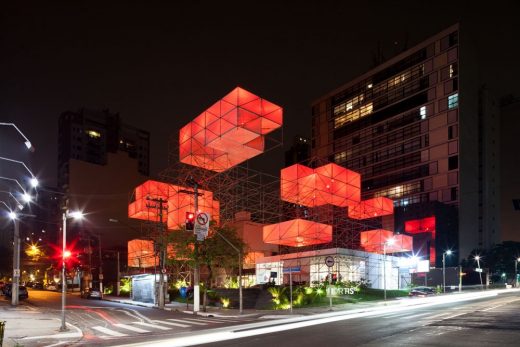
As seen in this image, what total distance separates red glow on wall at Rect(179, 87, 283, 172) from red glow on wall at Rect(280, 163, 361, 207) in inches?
253

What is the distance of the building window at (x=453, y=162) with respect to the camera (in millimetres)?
97812

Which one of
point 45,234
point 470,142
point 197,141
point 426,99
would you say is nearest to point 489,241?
point 470,142

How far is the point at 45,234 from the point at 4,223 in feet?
248

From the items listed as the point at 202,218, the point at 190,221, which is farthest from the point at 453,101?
the point at 190,221

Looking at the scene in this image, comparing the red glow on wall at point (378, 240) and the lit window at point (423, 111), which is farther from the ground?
the lit window at point (423, 111)

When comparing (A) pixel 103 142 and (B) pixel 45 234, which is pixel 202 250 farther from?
(A) pixel 103 142

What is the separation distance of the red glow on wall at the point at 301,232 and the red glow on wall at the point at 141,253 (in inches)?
742

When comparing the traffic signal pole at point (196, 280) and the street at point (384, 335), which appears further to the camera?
the traffic signal pole at point (196, 280)

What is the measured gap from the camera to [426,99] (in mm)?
106000

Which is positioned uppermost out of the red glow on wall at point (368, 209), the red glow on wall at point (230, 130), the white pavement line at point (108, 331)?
the red glow on wall at point (230, 130)

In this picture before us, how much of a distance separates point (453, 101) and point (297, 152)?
82082mm

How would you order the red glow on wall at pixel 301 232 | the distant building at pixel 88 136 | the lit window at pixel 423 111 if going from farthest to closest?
the distant building at pixel 88 136
the lit window at pixel 423 111
the red glow on wall at pixel 301 232

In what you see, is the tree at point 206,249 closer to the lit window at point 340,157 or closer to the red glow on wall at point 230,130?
the red glow on wall at point 230,130

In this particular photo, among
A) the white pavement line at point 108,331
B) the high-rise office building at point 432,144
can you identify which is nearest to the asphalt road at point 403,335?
the white pavement line at point 108,331
